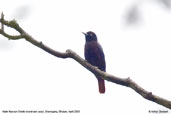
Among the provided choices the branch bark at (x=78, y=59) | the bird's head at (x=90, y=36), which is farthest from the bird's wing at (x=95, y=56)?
the branch bark at (x=78, y=59)

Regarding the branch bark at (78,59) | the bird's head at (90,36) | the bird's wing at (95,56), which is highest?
the bird's head at (90,36)

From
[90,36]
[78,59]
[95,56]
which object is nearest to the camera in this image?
[78,59]

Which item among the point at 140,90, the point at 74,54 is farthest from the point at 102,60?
the point at 140,90

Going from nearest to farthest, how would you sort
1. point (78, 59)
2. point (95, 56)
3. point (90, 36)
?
1. point (78, 59)
2. point (95, 56)
3. point (90, 36)

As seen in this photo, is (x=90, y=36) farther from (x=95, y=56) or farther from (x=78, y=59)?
(x=78, y=59)

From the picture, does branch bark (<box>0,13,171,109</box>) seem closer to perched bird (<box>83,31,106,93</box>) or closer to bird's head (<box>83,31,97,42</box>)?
perched bird (<box>83,31,106,93</box>)

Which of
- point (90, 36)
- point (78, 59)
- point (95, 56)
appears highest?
point (90, 36)

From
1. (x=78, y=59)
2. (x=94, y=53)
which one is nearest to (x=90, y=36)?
(x=94, y=53)

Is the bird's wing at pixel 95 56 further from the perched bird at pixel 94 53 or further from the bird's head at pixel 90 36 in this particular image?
the bird's head at pixel 90 36
